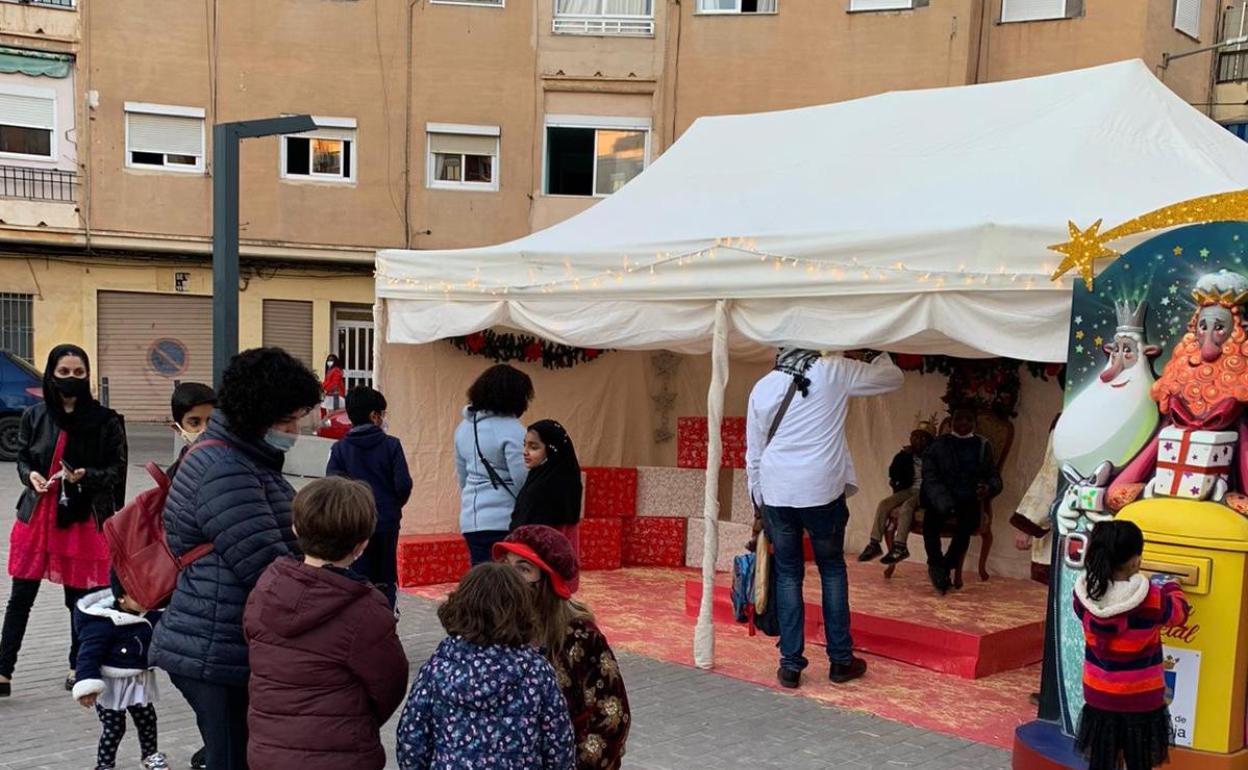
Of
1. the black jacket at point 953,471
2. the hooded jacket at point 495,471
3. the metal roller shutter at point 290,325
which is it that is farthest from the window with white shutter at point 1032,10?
the hooded jacket at point 495,471

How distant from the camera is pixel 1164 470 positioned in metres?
4.00

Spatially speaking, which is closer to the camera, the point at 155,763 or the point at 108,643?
the point at 108,643

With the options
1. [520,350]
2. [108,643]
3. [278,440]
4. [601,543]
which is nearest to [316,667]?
[278,440]

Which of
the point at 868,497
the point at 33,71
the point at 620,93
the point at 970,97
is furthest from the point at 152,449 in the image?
the point at 970,97

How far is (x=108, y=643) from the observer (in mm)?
3736

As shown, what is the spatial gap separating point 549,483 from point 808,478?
1307 millimetres

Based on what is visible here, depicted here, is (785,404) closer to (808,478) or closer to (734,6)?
(808,478)

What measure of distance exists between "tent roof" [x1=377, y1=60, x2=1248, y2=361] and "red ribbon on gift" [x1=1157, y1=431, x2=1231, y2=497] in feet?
2.35

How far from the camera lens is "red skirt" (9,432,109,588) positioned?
4.89 m

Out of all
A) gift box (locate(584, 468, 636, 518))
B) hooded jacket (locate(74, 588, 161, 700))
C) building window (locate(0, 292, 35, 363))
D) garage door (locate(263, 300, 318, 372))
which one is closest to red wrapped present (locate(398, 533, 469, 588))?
gift box (locate(584, 468, 636, 518))

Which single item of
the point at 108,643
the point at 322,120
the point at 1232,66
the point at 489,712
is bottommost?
the point at 108,643

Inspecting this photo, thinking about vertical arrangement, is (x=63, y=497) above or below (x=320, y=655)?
below

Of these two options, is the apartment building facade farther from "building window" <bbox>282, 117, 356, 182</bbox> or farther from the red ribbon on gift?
the red ribbon on gift

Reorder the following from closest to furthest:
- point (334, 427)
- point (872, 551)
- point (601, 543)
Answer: point (872, 551) → point (601, 543) → point (334, 427)
